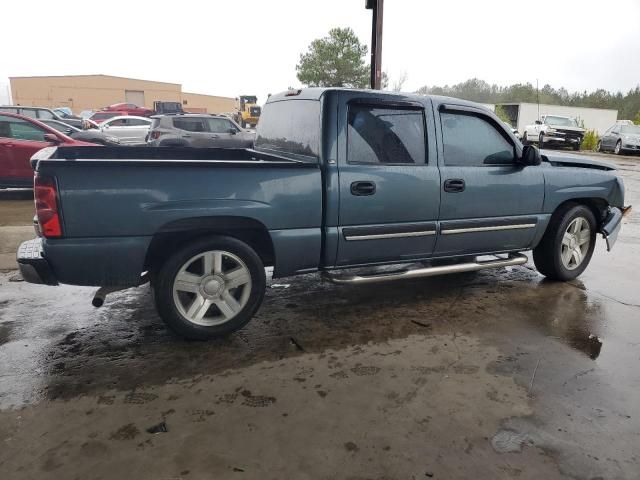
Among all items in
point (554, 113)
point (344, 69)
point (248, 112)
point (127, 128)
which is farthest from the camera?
point (344, 69)

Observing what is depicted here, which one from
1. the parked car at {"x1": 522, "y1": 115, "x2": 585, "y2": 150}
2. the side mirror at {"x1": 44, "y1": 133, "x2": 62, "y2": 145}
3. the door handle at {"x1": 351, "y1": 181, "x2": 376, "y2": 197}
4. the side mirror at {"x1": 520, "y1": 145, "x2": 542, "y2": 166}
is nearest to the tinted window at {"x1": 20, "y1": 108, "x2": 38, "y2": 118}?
the side mirror at {"x1": 44, "y1": 133, "x2": 62, "y2": 145}

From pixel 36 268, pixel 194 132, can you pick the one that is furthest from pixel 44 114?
pixel 36 268

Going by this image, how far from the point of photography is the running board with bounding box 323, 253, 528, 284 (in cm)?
384

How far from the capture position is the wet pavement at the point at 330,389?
2.34 metres

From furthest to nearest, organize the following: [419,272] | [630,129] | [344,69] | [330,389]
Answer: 1. [344,69]
2. [630,129]
3. [419,272]
4. [330,389]

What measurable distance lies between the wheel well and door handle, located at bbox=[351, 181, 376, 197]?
0.74 metres

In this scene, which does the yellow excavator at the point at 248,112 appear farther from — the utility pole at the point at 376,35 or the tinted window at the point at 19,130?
the utility pole at the point at 376,35

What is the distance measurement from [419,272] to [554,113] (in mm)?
38731

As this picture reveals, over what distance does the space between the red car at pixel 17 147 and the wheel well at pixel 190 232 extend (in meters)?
6.98

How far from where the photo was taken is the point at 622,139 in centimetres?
2320

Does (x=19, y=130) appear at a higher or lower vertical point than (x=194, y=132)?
higher

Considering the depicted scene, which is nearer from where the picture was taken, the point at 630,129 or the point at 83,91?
the point at 630,129

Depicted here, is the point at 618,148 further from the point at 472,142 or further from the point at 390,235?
the point at 390,235

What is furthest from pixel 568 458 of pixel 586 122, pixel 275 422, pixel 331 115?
pixel 586 122
